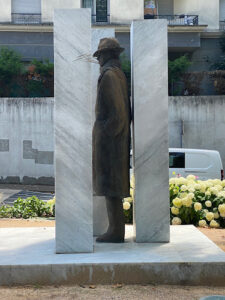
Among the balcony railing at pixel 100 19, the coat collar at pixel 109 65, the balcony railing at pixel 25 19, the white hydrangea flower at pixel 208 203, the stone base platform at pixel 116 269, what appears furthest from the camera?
the balcony railing at pixel 100 19

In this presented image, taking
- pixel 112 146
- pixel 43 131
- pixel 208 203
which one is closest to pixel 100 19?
pixel 43 131

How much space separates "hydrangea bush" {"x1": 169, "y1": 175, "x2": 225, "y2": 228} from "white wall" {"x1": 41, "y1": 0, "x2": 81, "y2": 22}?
58.7 feet

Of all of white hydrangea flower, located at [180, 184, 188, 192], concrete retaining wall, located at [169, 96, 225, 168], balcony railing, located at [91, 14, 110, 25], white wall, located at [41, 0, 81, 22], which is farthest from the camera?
balcony railing, located at [91, 14, 110, 25]

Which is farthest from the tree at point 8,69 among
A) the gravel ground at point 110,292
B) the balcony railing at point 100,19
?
the gravel ground at point 110,292

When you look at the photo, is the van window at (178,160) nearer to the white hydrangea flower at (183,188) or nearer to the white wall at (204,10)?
the white hydrangea flower at (183,188)

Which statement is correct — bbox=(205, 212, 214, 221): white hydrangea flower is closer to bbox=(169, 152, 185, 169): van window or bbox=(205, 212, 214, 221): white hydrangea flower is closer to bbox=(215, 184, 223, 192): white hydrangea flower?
bbox=(215, 184, 223, 192): white hydrangea flower

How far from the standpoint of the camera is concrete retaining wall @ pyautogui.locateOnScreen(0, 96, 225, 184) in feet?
65.8

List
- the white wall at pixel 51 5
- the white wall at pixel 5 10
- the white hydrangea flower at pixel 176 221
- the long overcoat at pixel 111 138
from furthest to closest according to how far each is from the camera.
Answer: the white wall at pixel 51 5, the white wall at pixel 5 10, the white hydrangea flower at pixel 176 221, the long overcoat at pixel 111 138

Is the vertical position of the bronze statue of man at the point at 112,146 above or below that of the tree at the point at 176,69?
below

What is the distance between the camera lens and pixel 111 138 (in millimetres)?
5707

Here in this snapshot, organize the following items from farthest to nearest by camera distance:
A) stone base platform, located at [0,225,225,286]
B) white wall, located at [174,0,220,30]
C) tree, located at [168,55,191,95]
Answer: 1. white wall, located at [174,0,220,30]
2. tree, located at [168,55,191,95]
3. stone base platform, located at [0,225,225,286]

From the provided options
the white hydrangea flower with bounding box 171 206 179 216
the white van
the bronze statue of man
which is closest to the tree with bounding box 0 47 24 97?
the white van

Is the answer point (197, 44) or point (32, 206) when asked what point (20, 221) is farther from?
point (197, 44)

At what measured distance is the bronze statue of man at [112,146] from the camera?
5.67 m
